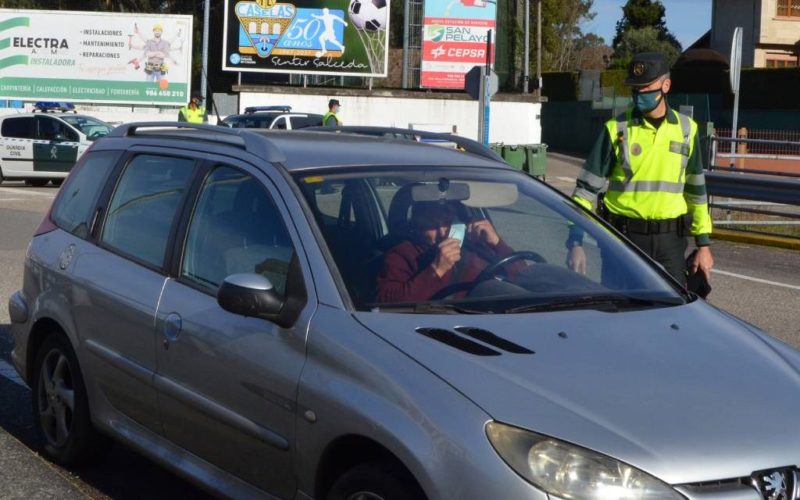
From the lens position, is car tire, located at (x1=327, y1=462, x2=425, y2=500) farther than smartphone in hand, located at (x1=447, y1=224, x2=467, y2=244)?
No

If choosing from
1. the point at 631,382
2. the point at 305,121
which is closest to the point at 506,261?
the point at 631,382

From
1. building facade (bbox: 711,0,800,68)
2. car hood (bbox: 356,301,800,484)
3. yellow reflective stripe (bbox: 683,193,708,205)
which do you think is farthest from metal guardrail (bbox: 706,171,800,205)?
building facade (bbox: 711,0,800,68)

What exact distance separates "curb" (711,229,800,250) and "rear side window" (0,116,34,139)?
1516cm

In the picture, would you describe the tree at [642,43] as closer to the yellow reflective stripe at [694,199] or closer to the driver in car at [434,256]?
the yellow reflective stripe at [694,199]

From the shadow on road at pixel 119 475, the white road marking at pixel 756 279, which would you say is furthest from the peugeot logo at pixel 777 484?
the white road marking at pixel 756 279

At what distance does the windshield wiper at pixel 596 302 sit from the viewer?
4.41 meters

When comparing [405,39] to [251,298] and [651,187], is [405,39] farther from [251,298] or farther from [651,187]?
[251,298]

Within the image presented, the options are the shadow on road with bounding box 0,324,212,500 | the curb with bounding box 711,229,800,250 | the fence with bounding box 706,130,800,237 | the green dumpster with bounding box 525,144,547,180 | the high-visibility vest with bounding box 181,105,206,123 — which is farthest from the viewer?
the green dumpster with bounding box 525,144,547,180

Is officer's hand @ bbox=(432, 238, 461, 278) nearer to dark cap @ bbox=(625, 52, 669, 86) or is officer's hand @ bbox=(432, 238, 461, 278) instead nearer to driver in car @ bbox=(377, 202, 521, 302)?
driver in car @ bbox=(377, 202, 521, 302)

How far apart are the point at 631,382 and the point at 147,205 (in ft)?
8.09

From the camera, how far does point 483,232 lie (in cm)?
488

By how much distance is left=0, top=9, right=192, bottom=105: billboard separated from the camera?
3747 cm

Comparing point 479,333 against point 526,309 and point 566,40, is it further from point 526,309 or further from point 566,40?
point 566,40

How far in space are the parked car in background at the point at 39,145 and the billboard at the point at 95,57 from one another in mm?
10742
